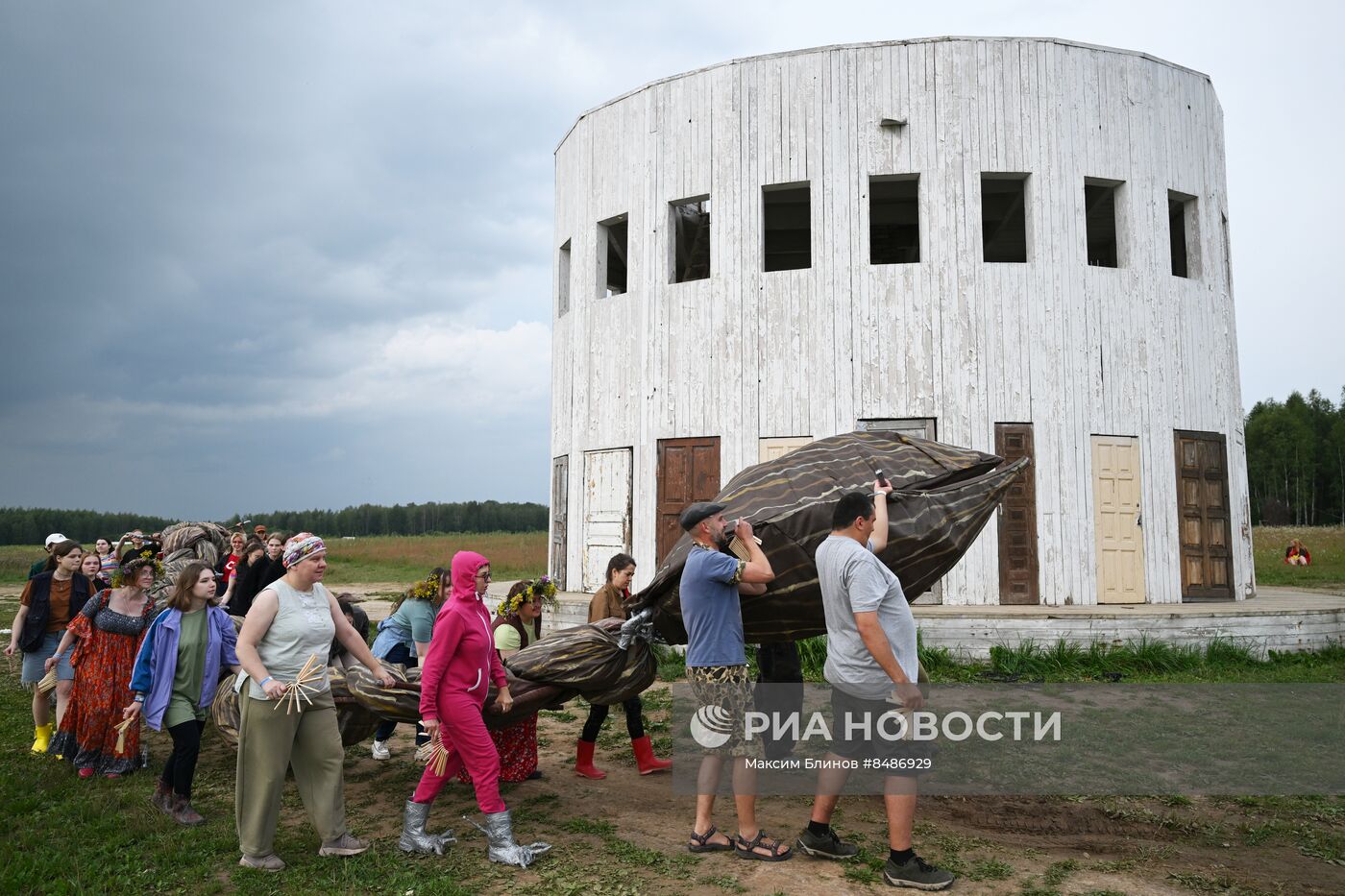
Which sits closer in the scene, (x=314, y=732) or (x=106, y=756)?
(x=314, y=732)

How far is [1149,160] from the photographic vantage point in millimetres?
12031

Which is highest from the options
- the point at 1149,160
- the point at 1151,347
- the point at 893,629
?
A: the point at 1149,160

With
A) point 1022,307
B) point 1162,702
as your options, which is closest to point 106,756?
point 1162,702

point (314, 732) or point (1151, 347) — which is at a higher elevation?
point (1151, 347)

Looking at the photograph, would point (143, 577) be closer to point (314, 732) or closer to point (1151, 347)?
point (314, 732)

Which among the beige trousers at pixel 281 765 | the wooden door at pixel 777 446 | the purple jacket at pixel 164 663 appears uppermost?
the wooden door at pixel 777 446

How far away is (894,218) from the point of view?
1407cm

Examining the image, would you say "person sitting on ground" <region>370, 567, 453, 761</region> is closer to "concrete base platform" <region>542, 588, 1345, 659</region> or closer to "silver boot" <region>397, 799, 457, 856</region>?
"silver boot" <region>397, 799, 457, 856</region>

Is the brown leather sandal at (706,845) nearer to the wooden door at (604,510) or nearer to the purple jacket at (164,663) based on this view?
the purple jacket at (164,663)

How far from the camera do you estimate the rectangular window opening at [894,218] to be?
12.2m

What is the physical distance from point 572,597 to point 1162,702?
7534 millimetres

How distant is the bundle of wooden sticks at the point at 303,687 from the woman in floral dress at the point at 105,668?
9.33ft
